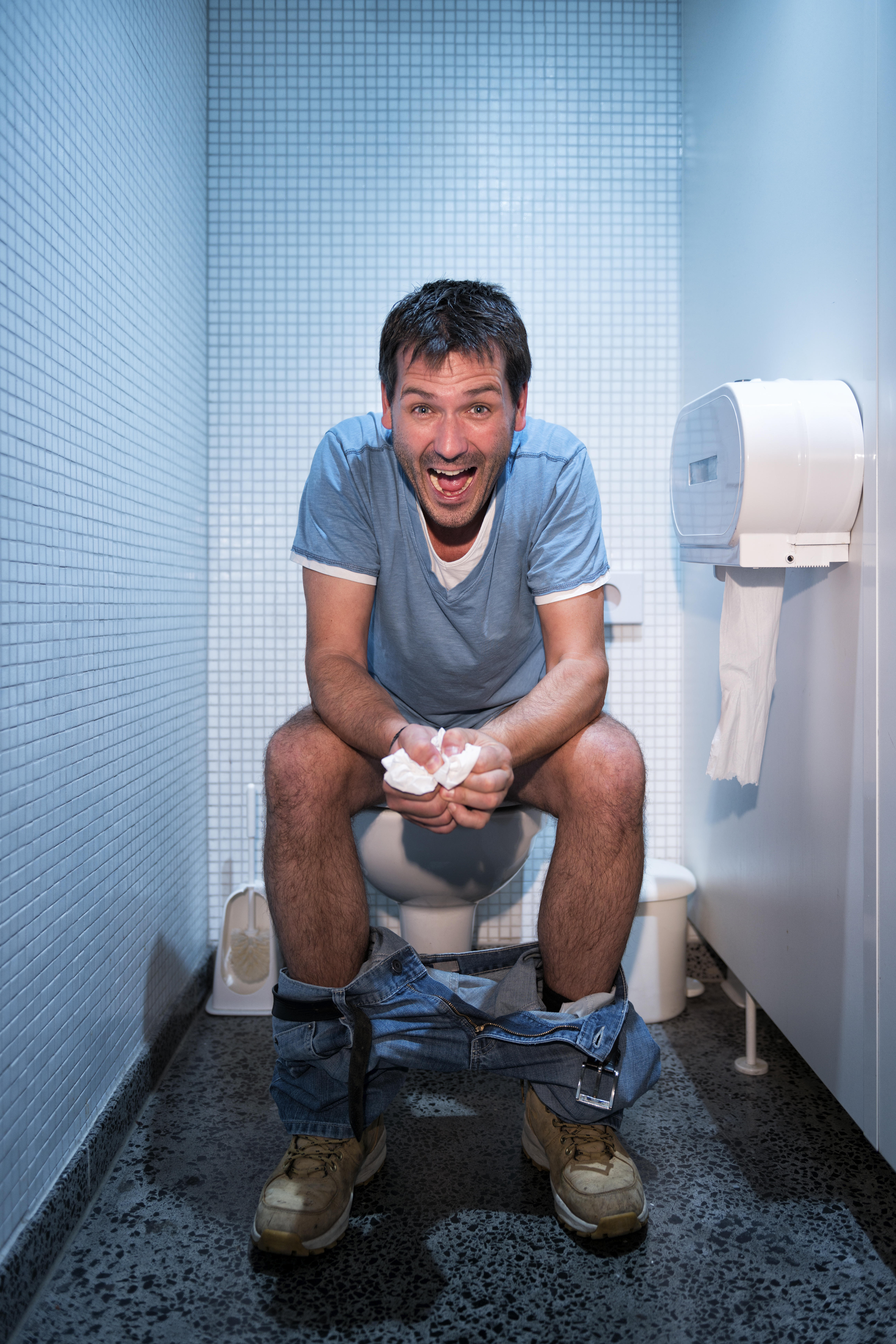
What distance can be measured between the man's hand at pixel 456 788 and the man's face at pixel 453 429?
37cm

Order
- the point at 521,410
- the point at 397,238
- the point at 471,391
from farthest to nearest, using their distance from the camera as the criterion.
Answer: the point at 397,238 → the point at 521,410 → the point at 471,391

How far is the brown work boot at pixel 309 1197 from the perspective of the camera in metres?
1.08

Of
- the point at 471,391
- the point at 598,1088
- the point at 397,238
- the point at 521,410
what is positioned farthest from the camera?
the point at 397,238

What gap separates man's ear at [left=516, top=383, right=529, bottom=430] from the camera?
140 centimetres

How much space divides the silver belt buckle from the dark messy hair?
2.86 feet

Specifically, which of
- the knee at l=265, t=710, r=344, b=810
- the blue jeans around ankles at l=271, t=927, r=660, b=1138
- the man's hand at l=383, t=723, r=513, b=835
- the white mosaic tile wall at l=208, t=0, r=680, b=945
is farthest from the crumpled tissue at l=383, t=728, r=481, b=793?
the white mosaic tile wall at l=208, t=0, r=680, b=945

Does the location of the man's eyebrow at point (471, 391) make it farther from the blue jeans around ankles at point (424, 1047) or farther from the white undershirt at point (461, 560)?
the blue jeans around ankles at point (424, 1047)

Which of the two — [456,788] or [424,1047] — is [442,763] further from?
[424,1047]

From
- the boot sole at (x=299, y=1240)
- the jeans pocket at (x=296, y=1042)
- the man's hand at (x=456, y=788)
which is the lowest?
the boot sole at (x=299, y=1240)

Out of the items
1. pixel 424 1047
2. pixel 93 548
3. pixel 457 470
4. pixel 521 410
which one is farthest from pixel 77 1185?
pixel 521 410

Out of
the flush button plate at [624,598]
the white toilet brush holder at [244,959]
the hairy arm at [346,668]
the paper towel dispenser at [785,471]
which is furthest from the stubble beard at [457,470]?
the white toilet brush holder at [244,959]

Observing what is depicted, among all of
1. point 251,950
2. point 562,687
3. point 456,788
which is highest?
point 562,687

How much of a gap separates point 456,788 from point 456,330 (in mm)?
613

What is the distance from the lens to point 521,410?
4.66 ft
